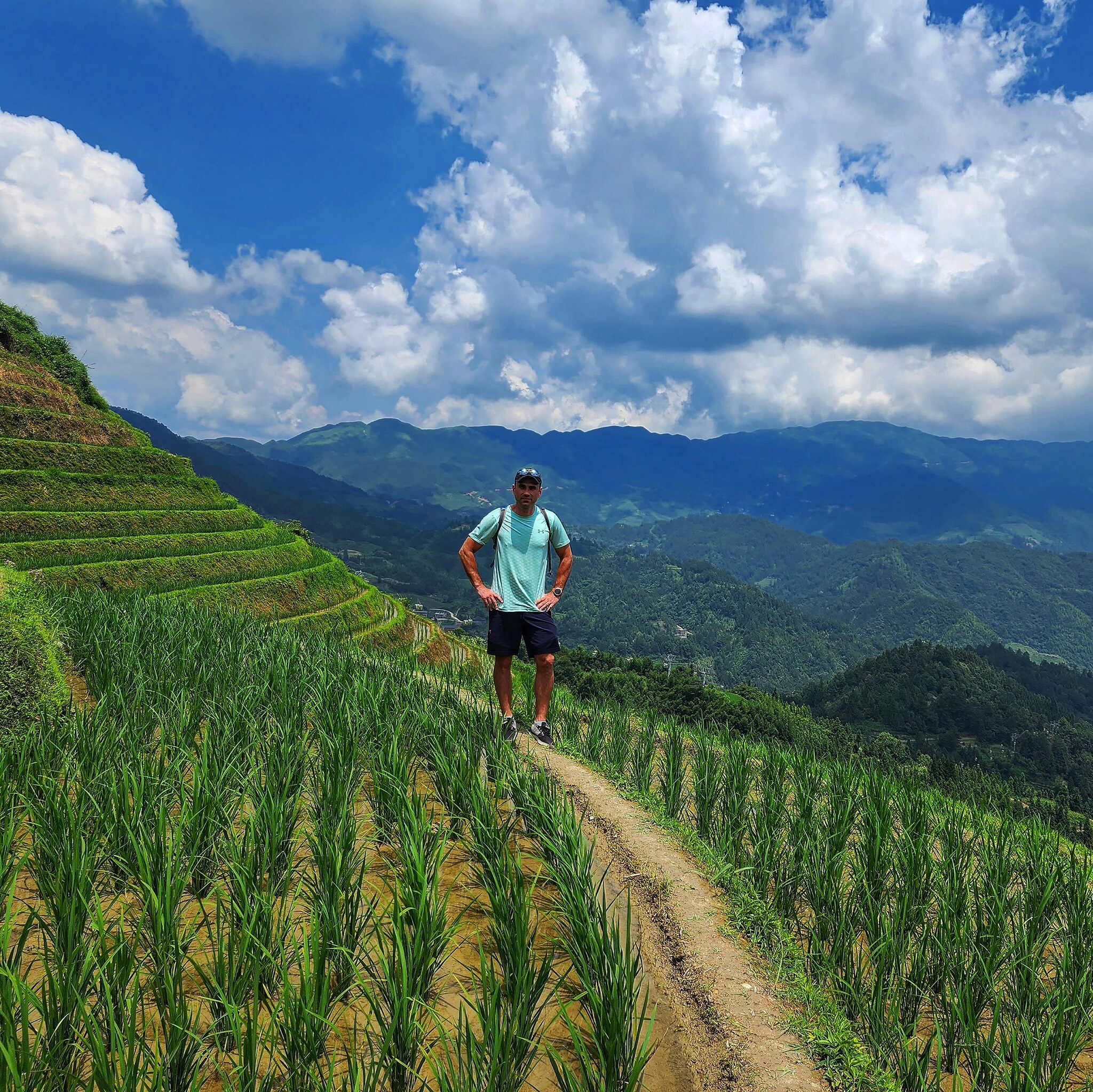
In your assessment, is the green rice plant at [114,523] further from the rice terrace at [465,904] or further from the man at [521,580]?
the man at [521,580]

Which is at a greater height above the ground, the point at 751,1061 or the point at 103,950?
the point at 103,950

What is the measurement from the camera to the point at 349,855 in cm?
307

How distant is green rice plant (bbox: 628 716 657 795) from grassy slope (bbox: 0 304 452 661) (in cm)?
1644

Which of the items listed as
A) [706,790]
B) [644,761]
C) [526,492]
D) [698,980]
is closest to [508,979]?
[698,980]

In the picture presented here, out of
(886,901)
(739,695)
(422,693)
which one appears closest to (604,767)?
(422,693)

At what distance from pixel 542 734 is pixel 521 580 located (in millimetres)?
1699

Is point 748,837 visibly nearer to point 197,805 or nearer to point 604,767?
point 604,767

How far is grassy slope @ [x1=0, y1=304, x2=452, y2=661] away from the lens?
2247 cm

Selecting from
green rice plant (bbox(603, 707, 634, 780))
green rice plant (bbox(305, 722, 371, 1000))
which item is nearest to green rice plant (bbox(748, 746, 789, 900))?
green rice plant (bbox(603, 707, 634, 780))

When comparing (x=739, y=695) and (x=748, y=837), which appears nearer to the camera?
(x=748, y=837)

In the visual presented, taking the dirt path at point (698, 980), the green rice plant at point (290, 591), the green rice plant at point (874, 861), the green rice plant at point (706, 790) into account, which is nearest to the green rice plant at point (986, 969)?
the green rice plant at point (874, 861)

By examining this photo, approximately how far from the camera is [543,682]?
6.07 m

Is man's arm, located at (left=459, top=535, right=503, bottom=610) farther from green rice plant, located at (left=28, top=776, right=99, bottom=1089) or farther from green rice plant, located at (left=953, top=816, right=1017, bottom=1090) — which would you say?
green rice plant, located at (left=953, top=816, right=1017, bottom=1090)

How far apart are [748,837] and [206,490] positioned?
34970 millimetres
